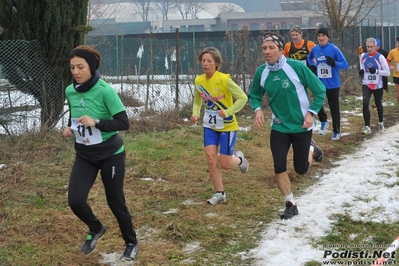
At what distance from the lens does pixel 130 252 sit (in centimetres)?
554

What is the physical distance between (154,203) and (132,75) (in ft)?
25.7

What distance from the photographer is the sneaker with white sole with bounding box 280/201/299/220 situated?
673 centimetres

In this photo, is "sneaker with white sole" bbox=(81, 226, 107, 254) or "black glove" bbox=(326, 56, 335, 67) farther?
"black glove" bbox=(326, 56, 335, 67)

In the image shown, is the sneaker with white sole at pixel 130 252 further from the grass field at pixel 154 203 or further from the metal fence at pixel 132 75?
the metal fence at pixel 132 75

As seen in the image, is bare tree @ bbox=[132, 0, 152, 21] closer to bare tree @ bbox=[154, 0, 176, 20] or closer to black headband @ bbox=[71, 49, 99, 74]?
bare tree @ bbox=[154, 0, 176, 20]

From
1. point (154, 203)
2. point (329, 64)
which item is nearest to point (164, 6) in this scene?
point (329, 64)

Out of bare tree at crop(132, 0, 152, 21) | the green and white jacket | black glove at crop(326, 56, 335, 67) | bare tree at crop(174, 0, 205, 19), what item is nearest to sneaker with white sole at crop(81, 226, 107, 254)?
the green and white jacket

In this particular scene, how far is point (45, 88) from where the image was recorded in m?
10.8

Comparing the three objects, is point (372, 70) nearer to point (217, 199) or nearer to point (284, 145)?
point (217, 199)

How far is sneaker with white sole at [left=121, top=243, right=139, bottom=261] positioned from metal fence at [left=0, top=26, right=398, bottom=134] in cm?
524

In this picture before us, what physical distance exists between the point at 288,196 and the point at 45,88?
5.53m

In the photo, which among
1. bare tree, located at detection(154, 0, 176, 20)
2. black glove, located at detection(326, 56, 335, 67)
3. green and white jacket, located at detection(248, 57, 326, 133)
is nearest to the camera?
green and white jacket, located at detection(248, 57, 326, 133)

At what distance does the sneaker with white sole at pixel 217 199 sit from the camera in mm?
7508

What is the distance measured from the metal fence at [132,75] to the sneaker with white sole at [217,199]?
4.07 m
